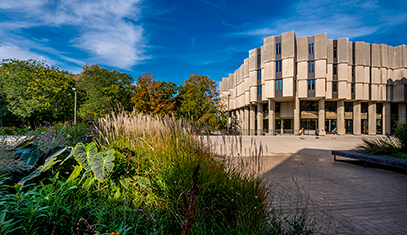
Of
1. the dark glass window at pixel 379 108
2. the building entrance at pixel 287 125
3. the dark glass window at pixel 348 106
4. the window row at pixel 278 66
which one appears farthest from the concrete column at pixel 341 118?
the window row at pixel 278 66

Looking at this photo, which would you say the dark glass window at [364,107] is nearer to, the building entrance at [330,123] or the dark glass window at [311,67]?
the building entrance at [330,123]

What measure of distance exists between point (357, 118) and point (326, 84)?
10.5 meters

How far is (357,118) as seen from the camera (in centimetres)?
4078

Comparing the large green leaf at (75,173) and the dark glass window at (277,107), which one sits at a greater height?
the dark glass window at (277,107)

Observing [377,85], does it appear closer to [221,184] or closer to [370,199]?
[370,199]

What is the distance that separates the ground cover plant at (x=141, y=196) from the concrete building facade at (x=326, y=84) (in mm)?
33087

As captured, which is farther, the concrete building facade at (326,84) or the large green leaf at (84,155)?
the concrete building facade at (326,84)

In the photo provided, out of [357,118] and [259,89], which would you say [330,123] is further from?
[259,89]

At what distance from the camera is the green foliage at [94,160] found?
2.70m

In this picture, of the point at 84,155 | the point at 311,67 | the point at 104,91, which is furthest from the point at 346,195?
the point at 311,67

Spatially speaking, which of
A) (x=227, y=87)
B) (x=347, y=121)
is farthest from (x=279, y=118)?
(x=227, y=87)

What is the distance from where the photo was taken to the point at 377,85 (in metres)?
41.6

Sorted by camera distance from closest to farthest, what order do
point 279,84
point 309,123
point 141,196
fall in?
point 141,196, point 279,84, point 309,123

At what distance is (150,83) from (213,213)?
29845mm
